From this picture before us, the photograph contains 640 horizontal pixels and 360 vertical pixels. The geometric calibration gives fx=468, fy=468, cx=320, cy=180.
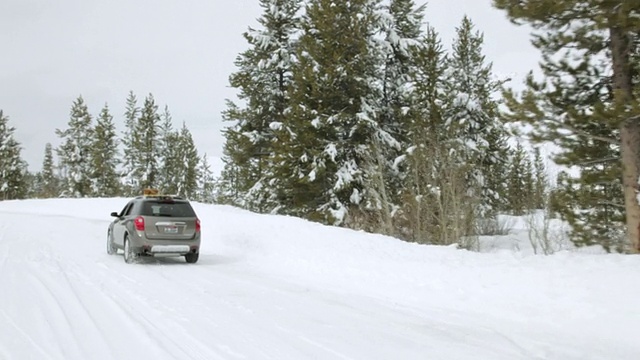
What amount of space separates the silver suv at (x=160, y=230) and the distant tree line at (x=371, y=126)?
7.79 meters

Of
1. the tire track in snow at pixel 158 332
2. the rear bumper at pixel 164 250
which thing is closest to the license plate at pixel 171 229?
the rear bumper at pixel 164 250

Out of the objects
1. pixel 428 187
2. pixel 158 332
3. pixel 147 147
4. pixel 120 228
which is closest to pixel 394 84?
pixel 428 187

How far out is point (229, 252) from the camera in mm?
14875

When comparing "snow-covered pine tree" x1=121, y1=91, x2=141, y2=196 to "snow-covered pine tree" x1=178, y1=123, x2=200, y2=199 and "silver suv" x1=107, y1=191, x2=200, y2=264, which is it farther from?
"silver suv" x1=107, y1=191, x2=200, y2=264

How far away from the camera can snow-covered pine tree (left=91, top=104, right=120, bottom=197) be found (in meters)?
53.7

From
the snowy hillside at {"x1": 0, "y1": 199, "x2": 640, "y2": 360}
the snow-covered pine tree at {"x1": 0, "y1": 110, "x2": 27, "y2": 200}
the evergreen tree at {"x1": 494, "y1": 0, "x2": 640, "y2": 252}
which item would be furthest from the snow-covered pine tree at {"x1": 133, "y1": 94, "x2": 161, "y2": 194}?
the evergreen tree at {"x1": 494, "y1": 0, "x2": 640, "y2": 252}

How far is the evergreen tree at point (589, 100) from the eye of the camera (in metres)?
9.60

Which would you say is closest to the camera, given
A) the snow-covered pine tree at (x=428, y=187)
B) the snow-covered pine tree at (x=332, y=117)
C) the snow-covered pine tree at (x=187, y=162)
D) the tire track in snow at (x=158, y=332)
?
the tire track in snow at (x=158, y=332)

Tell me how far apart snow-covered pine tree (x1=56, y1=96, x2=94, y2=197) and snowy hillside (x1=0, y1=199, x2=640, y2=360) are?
45.8 m

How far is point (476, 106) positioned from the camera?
25328 mm

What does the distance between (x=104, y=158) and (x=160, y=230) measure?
47129 mm

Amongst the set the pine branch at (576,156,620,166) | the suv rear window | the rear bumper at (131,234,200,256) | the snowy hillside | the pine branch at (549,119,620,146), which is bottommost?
the snowy hillside

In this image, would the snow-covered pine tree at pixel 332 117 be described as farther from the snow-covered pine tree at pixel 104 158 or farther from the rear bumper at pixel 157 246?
the snow-covered pine tree at pixel 104 158

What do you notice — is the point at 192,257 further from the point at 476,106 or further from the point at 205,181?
the point at 205,181
